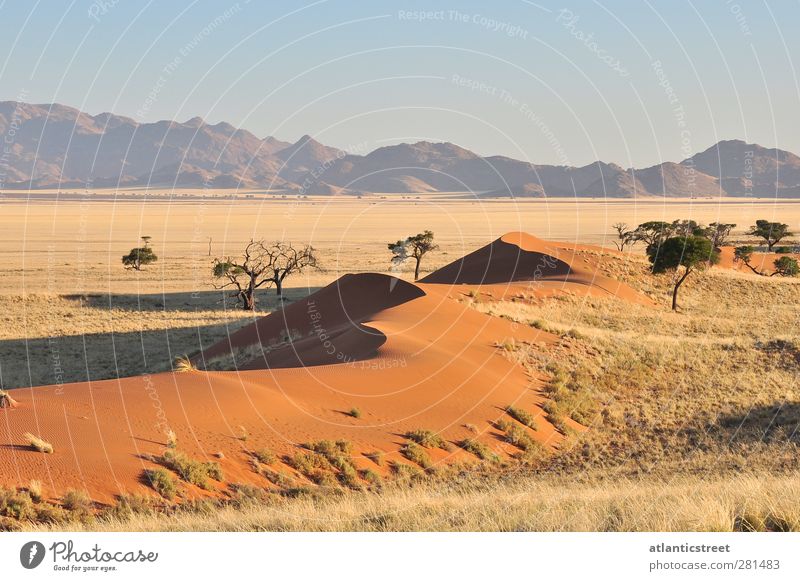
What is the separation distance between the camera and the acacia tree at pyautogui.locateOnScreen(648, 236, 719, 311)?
6456cm

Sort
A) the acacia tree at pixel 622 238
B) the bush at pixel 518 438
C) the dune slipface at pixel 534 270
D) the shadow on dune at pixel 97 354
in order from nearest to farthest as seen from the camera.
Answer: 1. the bush at pixel 518 438
2. the shadow on dune at pixel 97 354
3. the dune slipface at pixel 534 270
4. the acacia tree at pixel 622 238

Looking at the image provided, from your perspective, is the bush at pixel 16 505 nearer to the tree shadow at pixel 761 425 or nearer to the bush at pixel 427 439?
the bush at pixel 427 439

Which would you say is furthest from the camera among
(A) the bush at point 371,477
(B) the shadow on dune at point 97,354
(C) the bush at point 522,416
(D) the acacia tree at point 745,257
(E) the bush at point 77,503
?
(D) the acacia tree at point 745,257

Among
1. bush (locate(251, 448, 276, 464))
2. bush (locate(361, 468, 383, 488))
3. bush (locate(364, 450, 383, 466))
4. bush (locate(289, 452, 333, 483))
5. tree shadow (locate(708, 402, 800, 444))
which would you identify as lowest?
tree shadow (locate(708, 402, 800, 444))

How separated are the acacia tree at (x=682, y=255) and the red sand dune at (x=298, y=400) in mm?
26898

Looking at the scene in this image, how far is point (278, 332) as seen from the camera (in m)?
48.7

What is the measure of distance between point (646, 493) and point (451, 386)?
15.6m

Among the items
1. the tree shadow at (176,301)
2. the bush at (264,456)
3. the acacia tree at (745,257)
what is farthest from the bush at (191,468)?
the acacia tree at (745,257)

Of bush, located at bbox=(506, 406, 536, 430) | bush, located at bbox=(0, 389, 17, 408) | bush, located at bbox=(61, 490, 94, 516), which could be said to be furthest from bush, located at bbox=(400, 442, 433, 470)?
bush, located at bbox=(0, 389, 17, 408)

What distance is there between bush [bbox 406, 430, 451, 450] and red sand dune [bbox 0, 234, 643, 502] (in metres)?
0.34

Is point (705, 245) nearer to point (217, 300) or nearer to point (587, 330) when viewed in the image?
point (587, 330)
